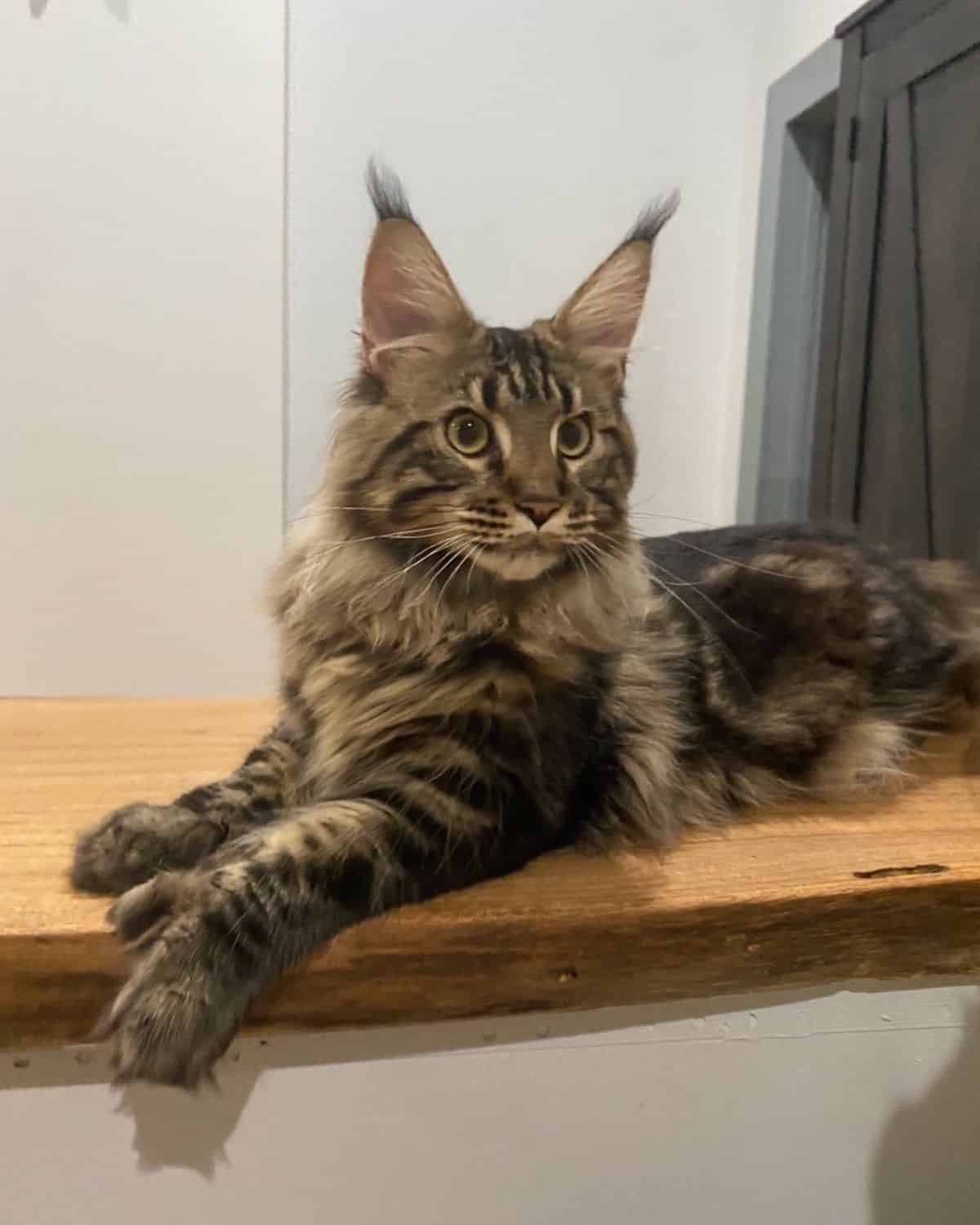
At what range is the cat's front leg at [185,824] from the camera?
100 centimetres

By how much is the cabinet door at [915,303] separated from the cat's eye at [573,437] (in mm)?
1167

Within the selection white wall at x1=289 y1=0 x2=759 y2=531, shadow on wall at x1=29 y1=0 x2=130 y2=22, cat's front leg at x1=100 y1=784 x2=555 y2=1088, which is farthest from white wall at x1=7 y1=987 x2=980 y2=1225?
shadow on wall at x1=29 y1=0 x2=130 y2=22

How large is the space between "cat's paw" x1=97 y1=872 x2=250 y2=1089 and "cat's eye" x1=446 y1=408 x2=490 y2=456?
0.49 metres

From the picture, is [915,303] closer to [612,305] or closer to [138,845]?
[612,305]

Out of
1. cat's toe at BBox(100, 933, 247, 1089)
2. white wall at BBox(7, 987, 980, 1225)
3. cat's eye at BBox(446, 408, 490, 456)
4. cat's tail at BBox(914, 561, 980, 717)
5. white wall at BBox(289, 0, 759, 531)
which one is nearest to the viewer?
cat's toe at BBox(100, 933, 247, 1089)

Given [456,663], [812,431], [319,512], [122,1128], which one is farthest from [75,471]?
[812,431]

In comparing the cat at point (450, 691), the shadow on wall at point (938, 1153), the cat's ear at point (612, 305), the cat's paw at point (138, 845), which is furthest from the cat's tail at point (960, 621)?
the cat's paw at point (138, 845)

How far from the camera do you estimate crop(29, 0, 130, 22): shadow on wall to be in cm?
179

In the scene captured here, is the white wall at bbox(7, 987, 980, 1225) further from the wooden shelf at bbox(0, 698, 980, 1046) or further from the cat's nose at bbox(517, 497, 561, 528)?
the cat's nose at bbox(517, 497, 561, 528)

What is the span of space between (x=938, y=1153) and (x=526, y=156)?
2.23 metres

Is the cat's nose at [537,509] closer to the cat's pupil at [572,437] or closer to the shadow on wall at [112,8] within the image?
the cat's pupil at [572,437]

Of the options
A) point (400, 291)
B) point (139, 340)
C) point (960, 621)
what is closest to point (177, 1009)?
point (400, 291)

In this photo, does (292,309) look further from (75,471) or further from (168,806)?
(168,806)

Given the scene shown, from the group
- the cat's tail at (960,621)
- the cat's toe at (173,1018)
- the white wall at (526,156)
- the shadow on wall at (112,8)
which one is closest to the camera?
the cat's toe at (173,1018)
